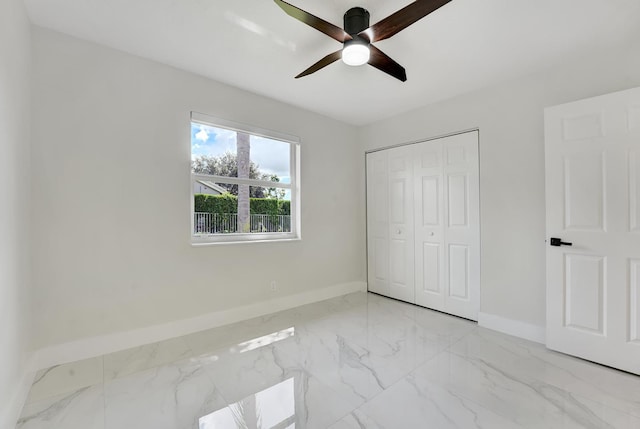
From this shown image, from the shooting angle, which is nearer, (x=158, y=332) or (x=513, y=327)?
(x=158, y=332)

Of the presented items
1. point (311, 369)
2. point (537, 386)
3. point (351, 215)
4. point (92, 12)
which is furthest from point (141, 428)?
point (351, 215)

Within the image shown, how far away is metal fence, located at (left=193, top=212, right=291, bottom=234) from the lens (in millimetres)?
2922

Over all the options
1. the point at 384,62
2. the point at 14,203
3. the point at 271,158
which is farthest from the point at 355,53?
the point at 14,203

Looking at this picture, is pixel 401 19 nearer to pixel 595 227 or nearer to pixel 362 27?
pixel 362 27

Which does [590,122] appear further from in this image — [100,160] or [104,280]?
[104,280]

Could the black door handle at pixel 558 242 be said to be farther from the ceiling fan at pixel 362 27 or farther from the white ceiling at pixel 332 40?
the ceiling fan at pixel 362 27

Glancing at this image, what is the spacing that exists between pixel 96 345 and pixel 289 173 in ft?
8.29

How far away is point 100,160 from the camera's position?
2.34 meters

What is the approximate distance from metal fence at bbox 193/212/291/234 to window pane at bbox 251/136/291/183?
1.60 ft

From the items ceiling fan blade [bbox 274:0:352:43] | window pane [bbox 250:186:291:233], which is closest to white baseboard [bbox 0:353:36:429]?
window pane [bbox 250:186:291:233]

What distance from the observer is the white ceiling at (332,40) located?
1900mm

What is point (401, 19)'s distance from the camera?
1.69 metres

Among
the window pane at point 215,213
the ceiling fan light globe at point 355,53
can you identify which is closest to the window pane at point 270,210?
the window pane at point 215,213

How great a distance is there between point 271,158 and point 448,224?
2.25 m
